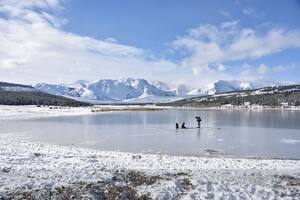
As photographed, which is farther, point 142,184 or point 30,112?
point 30,112

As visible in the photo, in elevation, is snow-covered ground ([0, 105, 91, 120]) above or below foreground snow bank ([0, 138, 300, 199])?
above

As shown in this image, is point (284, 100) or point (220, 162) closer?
point (220, 162)

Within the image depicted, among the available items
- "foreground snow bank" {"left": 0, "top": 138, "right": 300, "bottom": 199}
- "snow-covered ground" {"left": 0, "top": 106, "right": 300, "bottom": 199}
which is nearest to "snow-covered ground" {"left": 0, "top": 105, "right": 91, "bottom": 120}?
"snow-covered ground" {"left": 0, "top": 106, "right": 300, "bottom": 199}

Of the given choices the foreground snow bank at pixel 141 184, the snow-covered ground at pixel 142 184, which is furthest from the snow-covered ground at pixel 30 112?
the foreground snow bank at pixel 141 184

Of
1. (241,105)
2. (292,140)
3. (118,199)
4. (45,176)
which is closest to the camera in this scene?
(118,199)

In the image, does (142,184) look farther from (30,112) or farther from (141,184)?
(30,112)

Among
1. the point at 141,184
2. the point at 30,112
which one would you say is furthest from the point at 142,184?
the point at 30,112

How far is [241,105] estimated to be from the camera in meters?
199

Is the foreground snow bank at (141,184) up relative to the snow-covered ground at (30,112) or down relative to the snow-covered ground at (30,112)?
down

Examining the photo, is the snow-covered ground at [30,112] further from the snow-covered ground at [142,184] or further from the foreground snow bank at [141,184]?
the foreground snow bank at [141,184]

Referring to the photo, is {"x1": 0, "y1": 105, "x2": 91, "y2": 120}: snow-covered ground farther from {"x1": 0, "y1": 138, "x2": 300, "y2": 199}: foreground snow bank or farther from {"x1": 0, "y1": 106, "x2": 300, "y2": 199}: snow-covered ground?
{"x1": 0, "y1": 138, "x2": 300, "y2": 199}: foreground snow bank

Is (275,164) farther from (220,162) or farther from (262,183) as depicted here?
(262,183)

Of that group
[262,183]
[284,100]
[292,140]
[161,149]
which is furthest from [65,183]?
[284,100]

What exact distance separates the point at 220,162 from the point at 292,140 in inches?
481
